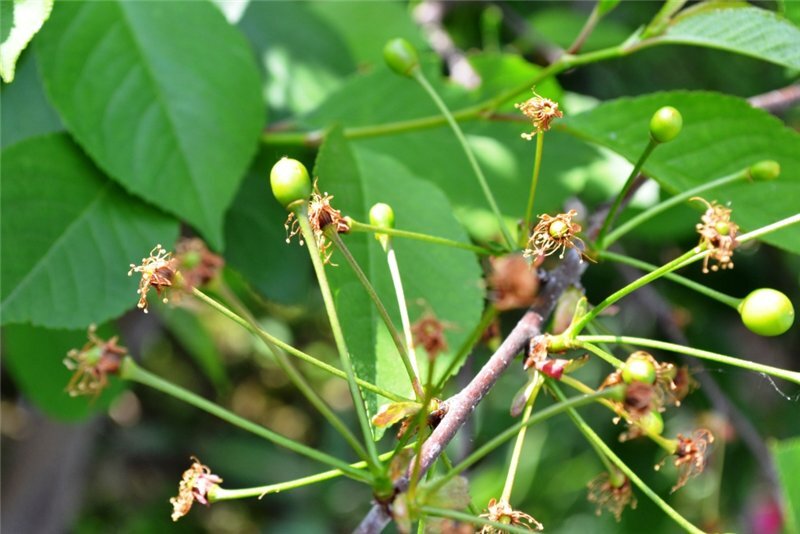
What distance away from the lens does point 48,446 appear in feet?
7.96

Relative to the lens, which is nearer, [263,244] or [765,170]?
[765,170]

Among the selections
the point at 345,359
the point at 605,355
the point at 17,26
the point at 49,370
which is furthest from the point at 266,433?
the point at 49,370

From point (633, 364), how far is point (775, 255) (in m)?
1.67

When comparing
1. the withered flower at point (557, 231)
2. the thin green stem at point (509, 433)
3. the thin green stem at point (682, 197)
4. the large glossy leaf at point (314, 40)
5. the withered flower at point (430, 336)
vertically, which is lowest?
the thin green stem at point (509, 433)

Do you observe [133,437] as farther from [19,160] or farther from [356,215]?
[356,215]

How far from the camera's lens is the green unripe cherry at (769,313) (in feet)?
2.50

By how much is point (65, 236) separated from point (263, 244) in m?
0.38

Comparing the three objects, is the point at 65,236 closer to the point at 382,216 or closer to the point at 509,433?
the point at 382,216

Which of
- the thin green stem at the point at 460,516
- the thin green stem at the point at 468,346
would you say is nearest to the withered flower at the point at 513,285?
the thin green stem at the point at 468,346

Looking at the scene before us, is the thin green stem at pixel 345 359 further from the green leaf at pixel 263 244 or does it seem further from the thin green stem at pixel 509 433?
the green leaf at pixel 263 244

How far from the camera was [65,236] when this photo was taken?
118 cm

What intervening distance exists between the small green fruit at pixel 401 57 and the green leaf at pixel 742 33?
30 cm

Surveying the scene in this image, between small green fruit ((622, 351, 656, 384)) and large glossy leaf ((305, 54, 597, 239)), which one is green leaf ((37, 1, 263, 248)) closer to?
large glossy leaf ((305, 54, 597, 239))

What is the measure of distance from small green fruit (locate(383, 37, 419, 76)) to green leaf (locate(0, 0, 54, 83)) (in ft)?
1.31
